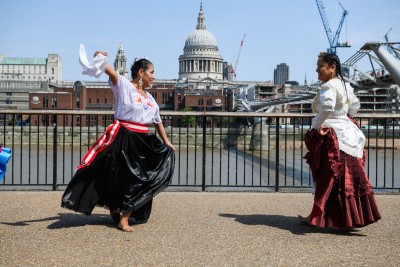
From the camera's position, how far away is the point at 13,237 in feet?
13.7

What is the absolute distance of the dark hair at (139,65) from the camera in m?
4.84

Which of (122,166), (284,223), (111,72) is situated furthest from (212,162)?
(111,72)

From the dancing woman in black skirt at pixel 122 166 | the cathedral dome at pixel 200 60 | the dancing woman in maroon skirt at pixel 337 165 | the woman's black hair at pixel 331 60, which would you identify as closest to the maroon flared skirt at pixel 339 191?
the dancing woman in maroon skirt at pixel 337 165

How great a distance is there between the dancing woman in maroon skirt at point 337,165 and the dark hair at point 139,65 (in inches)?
54.6

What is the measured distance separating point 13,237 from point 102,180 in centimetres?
83

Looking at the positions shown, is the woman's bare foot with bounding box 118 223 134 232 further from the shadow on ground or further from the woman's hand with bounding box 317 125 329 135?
the woman's hand with bounding box 317 125 329 135

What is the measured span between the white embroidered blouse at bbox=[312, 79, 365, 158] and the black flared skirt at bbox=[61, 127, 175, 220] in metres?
1.35

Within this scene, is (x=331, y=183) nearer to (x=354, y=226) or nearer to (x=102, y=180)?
(x=354, y=226)

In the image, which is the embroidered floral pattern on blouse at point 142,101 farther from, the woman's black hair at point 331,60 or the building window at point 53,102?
the building window at point 53,102

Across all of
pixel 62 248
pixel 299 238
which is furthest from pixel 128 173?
pixel 299 238

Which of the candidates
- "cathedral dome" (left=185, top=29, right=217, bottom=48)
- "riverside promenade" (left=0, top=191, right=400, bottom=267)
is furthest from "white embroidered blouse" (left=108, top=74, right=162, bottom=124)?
"cathedral dome" (left=185, top=29, right=217, bottom=48)

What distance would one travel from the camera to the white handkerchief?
4273mm

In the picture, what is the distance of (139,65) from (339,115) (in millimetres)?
1644

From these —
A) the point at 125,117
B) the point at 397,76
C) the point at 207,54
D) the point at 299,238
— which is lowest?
the point at 299,238
